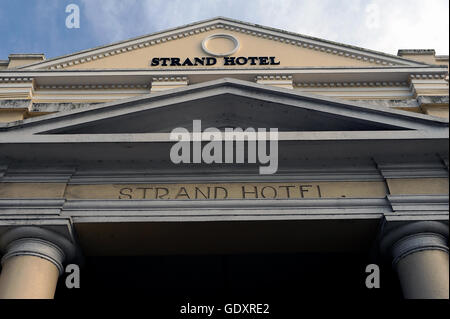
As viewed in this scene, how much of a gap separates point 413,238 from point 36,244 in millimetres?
6531

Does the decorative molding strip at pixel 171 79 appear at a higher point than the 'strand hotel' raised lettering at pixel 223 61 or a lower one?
lower

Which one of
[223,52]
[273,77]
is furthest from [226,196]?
[223,52]

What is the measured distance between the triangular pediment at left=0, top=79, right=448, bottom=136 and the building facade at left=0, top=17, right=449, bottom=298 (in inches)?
1.0

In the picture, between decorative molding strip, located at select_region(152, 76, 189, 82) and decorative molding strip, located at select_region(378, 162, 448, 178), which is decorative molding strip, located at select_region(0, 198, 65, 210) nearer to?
decorative molding strip, located at select_region(378, 162, 448, 178)

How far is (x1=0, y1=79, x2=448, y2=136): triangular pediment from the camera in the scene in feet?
35.4

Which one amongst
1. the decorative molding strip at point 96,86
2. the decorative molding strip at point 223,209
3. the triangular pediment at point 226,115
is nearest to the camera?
the decorative molding strip at point 223,209

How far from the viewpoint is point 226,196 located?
1064cm

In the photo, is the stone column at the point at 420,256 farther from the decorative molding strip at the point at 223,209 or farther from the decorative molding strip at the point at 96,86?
the decorative molding strip at the point at 96,86

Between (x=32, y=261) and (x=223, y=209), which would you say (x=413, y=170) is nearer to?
(x=223, y=209)

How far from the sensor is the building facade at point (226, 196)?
9984mm

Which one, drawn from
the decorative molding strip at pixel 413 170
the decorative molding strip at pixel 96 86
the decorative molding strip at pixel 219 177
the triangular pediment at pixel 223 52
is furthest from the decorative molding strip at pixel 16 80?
the decorative molding strip at pixel 413 170

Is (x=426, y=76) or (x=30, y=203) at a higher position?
(x=426, y=76)

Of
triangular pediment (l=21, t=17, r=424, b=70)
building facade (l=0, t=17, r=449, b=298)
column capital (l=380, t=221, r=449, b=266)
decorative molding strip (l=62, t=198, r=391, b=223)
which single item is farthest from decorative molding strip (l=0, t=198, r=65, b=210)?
triangular pediment (l=21, t=17, r=424, b=70)

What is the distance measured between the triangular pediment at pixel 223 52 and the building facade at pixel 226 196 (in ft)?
19.6
